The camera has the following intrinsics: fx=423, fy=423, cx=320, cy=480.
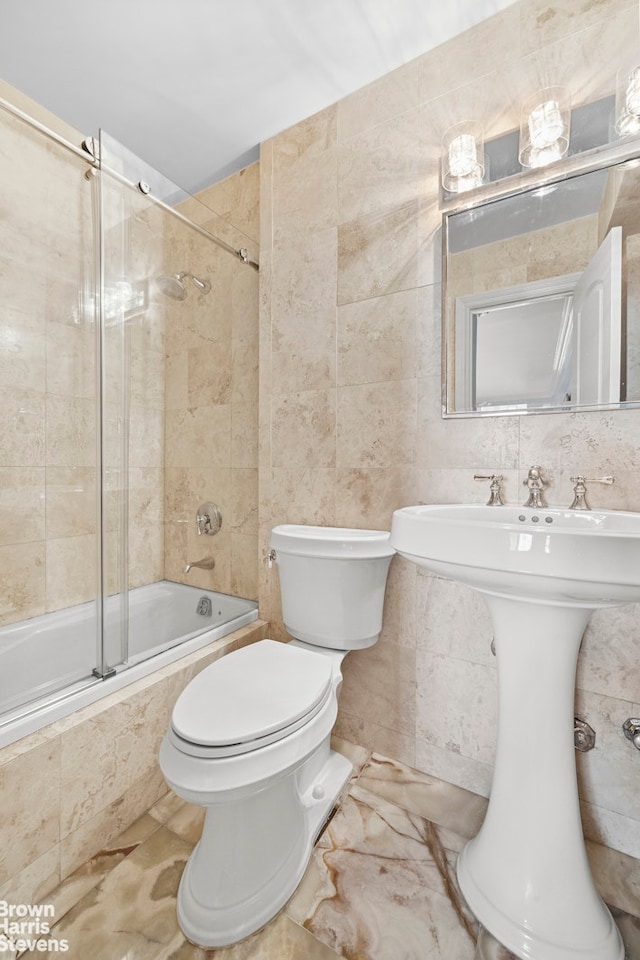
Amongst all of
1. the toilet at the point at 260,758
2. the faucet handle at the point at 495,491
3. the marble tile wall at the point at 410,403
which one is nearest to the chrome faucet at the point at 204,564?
the marble tile wall at the point at 410,403

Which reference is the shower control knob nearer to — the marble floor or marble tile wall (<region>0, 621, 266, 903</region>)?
the marble floor

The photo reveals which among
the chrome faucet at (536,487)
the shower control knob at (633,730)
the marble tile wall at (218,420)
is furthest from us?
the marble tile wall at (218,420)

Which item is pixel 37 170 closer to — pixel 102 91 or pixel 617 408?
pixel 102 91

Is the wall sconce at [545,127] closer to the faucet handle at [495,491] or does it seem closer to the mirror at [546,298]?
the mirror at [546,298]

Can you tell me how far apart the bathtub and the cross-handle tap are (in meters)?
1.20

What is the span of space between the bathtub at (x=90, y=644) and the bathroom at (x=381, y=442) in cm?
5

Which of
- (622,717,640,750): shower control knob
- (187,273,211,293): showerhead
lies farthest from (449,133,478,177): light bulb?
(622,717,640,750): shower control knob

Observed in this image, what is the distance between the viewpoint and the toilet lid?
851 millimetres

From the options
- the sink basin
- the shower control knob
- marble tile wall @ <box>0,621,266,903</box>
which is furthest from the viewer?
the shower control knob

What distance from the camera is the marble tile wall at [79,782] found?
35.4 inches

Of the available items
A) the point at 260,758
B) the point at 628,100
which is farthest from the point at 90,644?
A: the point at 628,100

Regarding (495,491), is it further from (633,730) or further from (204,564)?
(204,564)

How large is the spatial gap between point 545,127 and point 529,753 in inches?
62.0

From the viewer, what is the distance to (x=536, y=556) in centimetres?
71
